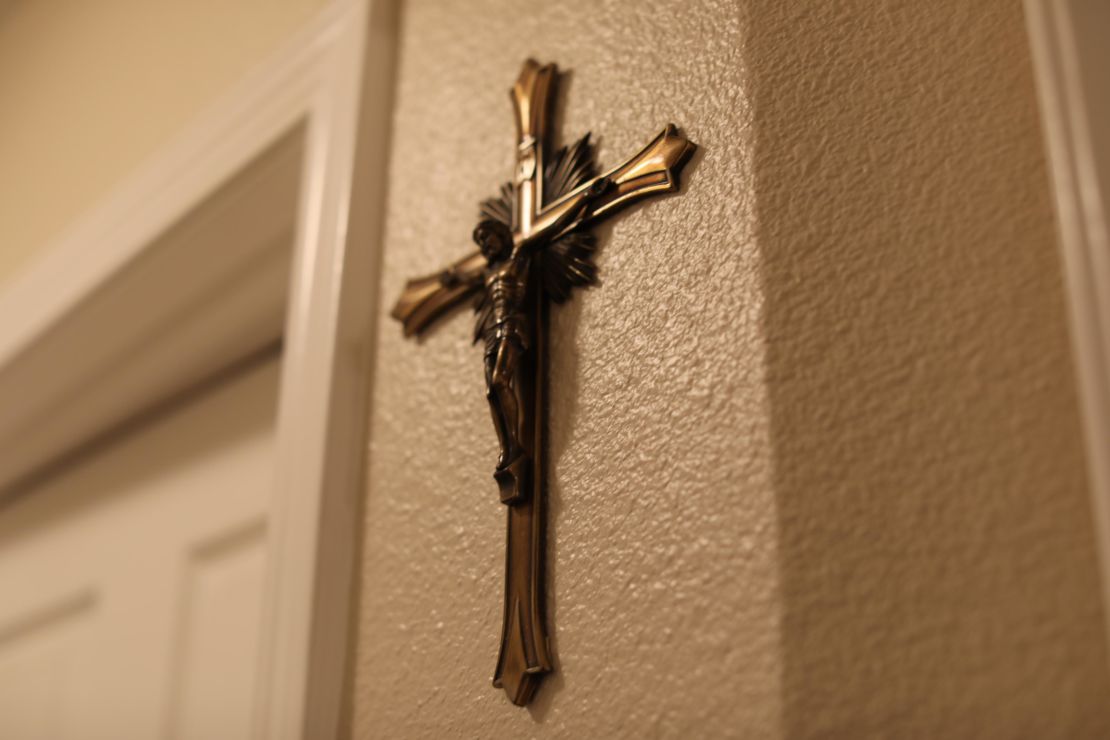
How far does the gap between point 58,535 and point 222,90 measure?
28.0 inches

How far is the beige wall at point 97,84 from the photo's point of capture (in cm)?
123

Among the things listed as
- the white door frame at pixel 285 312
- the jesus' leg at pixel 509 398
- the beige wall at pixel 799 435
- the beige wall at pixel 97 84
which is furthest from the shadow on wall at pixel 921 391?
the beige wall at pixel 97 84

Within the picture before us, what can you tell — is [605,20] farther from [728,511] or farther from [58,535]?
[58,535]

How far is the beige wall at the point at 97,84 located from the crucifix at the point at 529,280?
0.45 meters

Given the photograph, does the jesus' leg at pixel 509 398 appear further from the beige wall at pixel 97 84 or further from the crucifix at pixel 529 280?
the beige wall at pixel 97 84

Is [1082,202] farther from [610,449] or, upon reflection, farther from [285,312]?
[285,312]

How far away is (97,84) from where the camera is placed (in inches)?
57.8

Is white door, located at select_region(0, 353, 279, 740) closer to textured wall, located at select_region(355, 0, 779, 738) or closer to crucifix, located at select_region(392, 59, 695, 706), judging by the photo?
textured wall, located at select_region(355, 0, 779, 738)

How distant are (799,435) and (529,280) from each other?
0.22 meters

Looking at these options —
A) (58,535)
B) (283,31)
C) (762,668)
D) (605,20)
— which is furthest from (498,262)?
(58,535)

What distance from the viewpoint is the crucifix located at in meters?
0.63

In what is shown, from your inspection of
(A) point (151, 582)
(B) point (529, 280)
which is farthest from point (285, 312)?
(B) point (529, 280)

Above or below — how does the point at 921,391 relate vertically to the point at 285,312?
below

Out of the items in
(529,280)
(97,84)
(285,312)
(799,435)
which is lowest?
(799,435)
